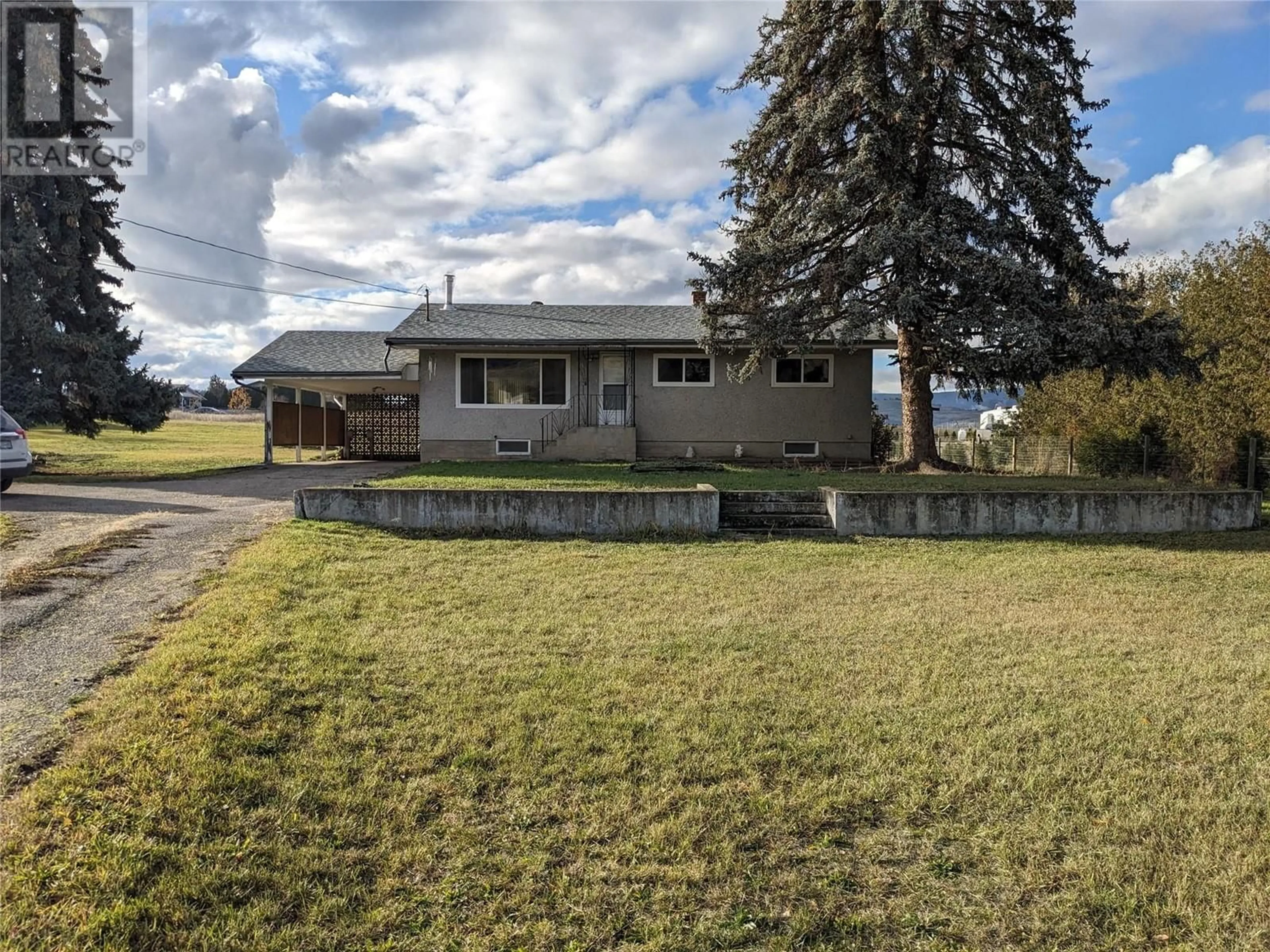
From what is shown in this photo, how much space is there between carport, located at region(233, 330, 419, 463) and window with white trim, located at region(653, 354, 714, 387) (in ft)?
20.1

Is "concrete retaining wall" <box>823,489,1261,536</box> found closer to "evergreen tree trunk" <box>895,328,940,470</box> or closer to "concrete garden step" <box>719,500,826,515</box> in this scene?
"concrete garden step" <box>719,500,826,515</box>

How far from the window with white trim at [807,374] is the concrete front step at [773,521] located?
28.7ft

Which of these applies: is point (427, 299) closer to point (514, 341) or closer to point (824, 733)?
point (514, 341)

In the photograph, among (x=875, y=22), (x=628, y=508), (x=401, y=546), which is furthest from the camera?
(x=875, y=22)

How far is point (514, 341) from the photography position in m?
18.0

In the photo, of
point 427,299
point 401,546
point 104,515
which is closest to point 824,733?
point 401,546

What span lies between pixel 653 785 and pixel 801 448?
15.8m

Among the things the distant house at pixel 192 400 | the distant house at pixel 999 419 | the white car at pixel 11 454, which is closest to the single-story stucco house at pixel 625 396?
the distant house at pixel 999 419

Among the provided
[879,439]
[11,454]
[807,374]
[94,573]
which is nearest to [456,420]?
[807,374]

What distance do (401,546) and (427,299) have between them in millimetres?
14048

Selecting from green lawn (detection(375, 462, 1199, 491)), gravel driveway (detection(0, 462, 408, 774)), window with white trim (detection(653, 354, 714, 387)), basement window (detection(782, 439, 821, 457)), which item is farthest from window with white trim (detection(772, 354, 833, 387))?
gravel driveway (detection(0, 462, 408, 774))

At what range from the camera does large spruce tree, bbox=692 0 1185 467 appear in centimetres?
1323

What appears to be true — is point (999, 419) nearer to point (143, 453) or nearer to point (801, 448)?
point (801, 448)

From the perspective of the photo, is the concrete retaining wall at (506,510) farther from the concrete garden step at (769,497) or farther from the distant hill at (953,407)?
the distant hill at (953,407)
